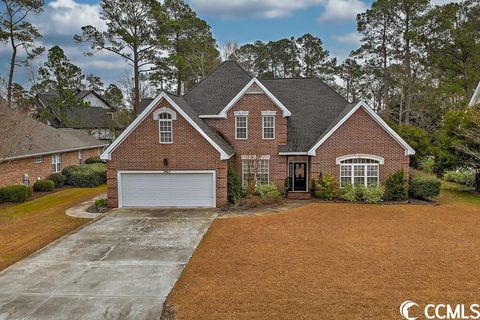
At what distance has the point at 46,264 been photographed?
1064cm

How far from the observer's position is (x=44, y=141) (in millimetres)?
26672

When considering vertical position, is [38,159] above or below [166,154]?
below

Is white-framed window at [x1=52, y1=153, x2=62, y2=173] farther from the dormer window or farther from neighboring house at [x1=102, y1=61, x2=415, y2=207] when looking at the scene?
the dormer window

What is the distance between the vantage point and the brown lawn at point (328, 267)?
7.83 metres

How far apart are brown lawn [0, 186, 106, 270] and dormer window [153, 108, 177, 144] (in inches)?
214

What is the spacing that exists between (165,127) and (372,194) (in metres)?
11.5

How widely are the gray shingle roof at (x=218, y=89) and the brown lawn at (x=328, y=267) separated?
8.80 m

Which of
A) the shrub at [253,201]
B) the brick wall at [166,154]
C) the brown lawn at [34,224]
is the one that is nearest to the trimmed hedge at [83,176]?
the brown lawn at [34,224]

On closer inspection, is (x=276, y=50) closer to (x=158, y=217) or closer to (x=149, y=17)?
(x=149, y=17)

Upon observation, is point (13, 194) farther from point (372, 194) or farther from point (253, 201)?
point (372, 194)

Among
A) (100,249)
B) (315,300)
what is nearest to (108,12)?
(100,249)

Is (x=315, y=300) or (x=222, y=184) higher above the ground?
(x=222, y=184)

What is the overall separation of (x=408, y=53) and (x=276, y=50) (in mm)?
22503

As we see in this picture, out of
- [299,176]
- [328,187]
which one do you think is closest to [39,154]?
[299,176]
